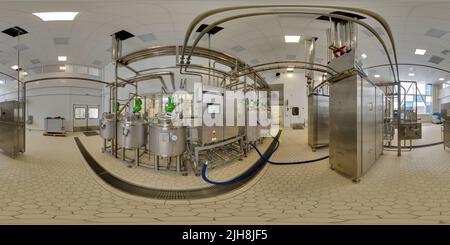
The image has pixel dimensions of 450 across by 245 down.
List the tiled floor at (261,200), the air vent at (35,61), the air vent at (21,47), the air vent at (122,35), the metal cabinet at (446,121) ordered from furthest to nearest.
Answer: the metal cabinet at (446,121) → the air vent at (35,61) → the air vent at (21,47) → the air vent at (122,35) → the tiled floor at (261,200)

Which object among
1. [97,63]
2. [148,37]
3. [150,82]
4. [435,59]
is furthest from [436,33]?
[97,63]

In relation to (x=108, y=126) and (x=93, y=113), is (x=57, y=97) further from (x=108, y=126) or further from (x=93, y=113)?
(x=108, y=126)

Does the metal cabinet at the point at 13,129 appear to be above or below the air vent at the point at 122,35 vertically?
below

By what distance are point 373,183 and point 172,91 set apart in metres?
2.87

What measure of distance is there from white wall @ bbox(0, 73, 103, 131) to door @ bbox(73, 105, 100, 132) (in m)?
0.08

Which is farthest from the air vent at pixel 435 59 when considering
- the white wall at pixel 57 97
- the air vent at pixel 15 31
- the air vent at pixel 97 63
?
the air vent at pixel 15 31

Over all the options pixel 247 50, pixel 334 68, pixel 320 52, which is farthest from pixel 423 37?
pixel 247 50

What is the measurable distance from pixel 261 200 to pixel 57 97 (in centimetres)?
385

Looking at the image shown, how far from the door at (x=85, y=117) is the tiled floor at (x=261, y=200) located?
131 centimetres

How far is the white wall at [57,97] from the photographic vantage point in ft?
9.66

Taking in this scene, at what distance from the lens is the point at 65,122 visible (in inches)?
151

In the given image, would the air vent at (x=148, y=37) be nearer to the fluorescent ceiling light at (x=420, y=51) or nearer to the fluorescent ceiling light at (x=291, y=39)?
the fluorescent ceiling light at (x=291, y=39)

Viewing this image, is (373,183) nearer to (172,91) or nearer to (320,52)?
(320,52)

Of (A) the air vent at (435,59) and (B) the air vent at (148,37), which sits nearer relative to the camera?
(B) the air vent at (148,37)
